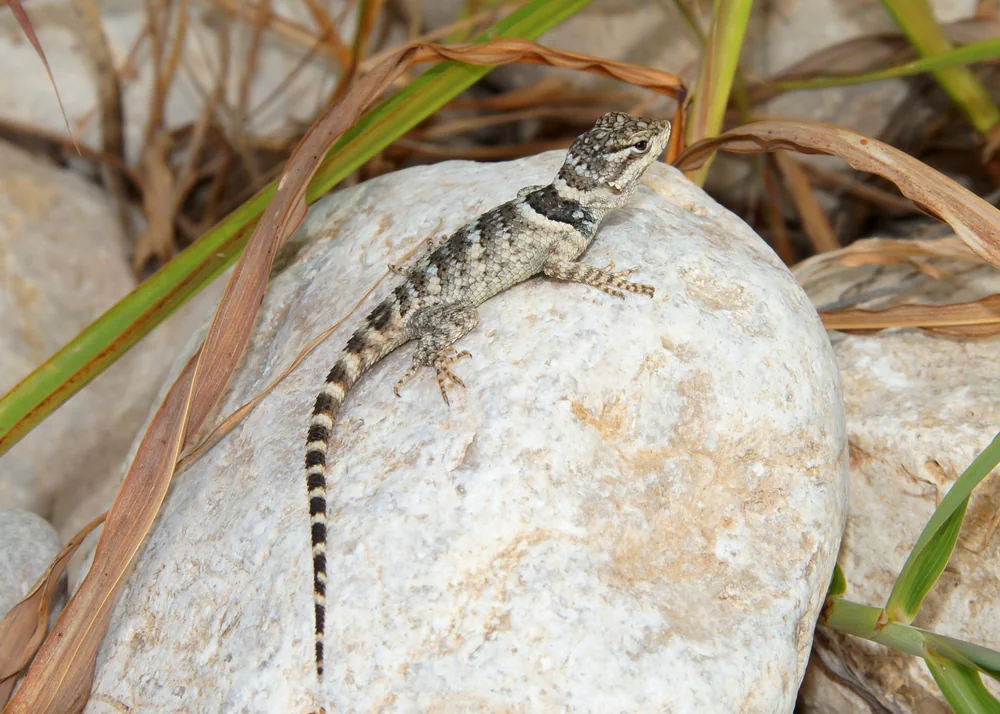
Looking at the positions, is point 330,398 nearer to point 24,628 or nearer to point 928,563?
point 24,628

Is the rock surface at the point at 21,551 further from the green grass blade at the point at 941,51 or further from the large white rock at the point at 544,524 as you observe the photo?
the green grass blade at the point at 941,51

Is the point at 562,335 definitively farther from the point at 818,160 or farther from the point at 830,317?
the point at 818,160

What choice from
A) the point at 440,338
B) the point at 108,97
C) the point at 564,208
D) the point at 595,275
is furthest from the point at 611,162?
the point at 108,97

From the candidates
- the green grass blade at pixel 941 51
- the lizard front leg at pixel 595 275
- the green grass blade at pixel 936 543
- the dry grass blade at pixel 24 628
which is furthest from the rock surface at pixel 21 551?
the green grass blade at pixel 941 51

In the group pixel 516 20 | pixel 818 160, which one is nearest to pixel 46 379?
pixel 516 20

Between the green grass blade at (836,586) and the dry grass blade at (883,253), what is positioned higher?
the dry grass blade at (883,253)

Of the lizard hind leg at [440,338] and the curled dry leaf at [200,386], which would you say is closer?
the curled dry leaf at [200,386]
